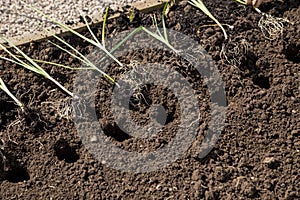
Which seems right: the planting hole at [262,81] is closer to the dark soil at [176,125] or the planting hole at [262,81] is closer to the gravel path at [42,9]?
the dark soil at [176,125]

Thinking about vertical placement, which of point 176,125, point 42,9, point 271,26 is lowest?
point 176,125

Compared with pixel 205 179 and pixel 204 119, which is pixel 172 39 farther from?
pixel 205 179

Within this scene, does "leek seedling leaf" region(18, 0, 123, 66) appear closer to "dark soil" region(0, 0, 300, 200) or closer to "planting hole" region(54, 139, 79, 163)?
"dark soil" region(0, 0, 300, 200)

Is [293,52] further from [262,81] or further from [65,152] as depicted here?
[65,152]

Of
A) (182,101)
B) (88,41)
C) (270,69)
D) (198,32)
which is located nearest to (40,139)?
(88,41)

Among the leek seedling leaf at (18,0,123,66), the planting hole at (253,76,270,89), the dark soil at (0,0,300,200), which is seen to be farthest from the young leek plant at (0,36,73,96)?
the planting hole at (253,76,270,89)

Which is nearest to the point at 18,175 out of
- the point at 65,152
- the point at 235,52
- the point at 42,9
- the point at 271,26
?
the point at 65,152

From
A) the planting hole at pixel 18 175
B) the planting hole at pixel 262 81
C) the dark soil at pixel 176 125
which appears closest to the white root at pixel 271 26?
the dark soil at pixel 176 125
